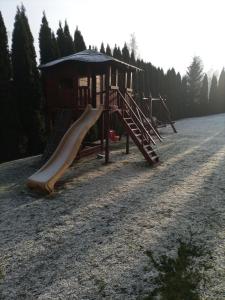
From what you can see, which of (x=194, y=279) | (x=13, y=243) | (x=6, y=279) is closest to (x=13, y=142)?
(x=13, y=243)

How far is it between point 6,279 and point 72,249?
0.88 m

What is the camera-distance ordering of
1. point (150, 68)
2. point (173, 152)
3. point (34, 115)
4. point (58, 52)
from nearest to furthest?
point (173, 152) → point (34, 115) → point (58, 52) → point (150, 68)

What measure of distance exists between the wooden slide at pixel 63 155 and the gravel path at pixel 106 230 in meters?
0.27

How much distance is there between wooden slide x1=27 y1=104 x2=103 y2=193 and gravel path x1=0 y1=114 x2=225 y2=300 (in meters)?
0.27

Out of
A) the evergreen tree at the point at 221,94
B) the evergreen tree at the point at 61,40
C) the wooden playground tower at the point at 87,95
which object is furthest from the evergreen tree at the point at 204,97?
the wooden playground tower at the point at 87,95

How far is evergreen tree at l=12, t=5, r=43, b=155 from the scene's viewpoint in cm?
1127

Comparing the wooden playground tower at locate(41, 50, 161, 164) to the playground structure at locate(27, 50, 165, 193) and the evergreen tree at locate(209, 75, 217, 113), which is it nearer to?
the playground structure at locate(27, 50, 165, 193)

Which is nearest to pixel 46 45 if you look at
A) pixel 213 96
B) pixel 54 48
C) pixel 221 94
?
pixel 54 48

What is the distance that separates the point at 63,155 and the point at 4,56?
6.84m

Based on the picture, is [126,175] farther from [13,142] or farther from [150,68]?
[150,68]

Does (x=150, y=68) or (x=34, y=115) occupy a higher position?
(x=150, y=68)

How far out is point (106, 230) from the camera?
4.12 meters

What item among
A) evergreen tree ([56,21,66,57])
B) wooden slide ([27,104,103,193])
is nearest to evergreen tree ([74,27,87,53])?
evergreen tree ([56,21,66,57])

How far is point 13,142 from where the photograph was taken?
34.8 ft
